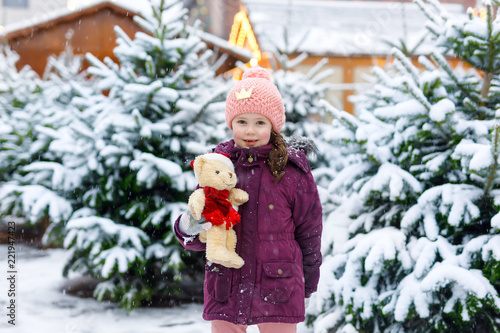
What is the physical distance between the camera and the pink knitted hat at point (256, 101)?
230 centimetres

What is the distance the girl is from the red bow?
0.09 meters

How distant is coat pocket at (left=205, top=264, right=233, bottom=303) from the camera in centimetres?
220

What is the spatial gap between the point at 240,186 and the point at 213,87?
3.77 m

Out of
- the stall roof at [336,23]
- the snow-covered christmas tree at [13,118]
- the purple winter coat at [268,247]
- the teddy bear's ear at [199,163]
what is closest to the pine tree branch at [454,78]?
the purple winter coat at [268,247]

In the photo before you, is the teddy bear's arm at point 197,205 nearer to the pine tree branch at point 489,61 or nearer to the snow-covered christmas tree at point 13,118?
the pine tree branch at point 489,61

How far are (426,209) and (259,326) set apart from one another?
5.59 ft

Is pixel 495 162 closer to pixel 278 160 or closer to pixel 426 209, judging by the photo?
pixel 426 209

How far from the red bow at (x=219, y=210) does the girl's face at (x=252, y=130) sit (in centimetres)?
31

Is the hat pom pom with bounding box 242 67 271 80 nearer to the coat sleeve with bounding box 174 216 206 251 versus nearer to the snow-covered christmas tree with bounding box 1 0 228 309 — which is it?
the coat sleeve with bounding box 174 216 206 251

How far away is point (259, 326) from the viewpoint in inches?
89.4

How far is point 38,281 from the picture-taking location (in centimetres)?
573

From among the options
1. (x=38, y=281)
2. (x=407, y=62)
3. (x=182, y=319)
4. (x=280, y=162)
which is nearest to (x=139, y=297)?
(x=182, y=319)

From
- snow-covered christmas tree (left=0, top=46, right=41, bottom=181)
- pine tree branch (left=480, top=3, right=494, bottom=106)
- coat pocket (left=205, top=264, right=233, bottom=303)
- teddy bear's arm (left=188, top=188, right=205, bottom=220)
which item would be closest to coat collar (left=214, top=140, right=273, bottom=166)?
teddy bear's arm (left=188, top=188, right=205, bottom=220)

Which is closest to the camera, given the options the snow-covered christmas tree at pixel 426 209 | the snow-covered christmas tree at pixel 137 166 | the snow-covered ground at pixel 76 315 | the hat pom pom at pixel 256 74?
the hat pom pom at pixel 256 74
